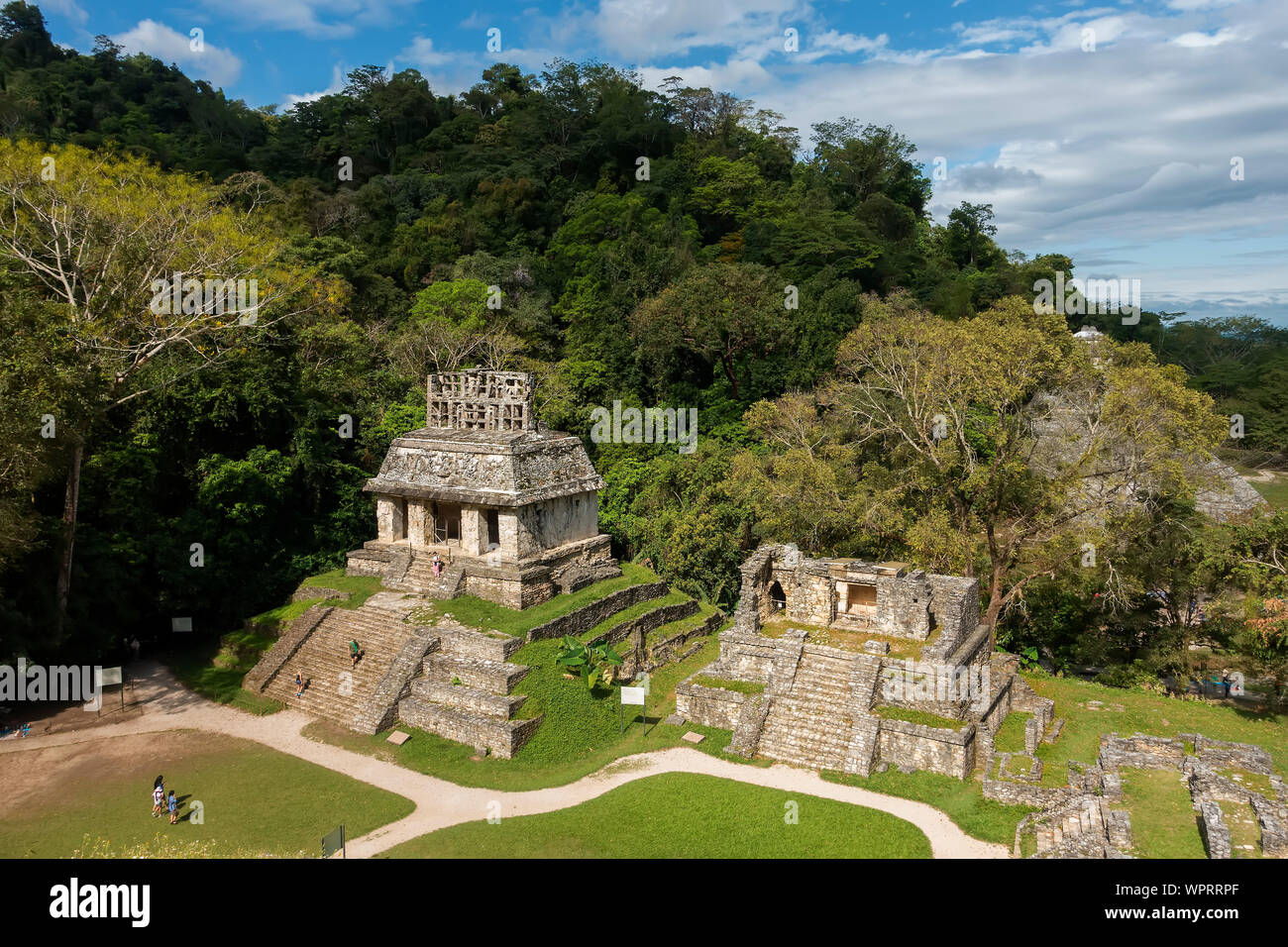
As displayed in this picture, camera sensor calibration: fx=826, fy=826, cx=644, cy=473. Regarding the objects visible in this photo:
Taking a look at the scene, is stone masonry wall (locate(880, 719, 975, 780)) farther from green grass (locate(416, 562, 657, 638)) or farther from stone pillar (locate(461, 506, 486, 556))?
stone pillar (locate(461, 506, 486, 556))

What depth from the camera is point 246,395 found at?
81.6 feet

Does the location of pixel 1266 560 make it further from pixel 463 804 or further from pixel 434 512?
pixel 434 512

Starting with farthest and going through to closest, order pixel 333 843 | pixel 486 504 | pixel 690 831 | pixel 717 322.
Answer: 1. pixel 717 322
2. pixel 486 504
3. pixel 690 831
4. pixel 333 843

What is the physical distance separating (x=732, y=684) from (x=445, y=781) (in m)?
6.56

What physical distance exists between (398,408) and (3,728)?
1531 centimetres

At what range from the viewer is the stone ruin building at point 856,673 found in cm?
1634

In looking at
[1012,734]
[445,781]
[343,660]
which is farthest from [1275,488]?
[343,660]

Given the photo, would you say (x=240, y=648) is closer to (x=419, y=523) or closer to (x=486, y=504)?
(x=419, y=523)

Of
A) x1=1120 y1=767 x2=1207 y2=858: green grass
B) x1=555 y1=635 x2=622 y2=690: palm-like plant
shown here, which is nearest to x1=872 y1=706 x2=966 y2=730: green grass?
x1=1120 y1=767 x2=1207 y2=858: green grass

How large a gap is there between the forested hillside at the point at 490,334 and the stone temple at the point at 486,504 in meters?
3.17

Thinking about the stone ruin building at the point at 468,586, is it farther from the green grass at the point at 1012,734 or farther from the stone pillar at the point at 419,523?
the green grass at the point at 1012,734

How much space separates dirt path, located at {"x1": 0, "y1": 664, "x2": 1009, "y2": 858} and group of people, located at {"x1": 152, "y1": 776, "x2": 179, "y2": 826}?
9.00 ft

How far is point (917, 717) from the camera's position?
54.9 ft

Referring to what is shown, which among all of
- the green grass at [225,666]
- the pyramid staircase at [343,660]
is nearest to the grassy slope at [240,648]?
the green grass at [225,666]
